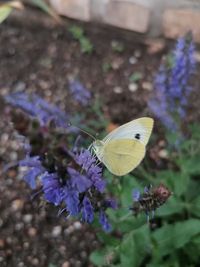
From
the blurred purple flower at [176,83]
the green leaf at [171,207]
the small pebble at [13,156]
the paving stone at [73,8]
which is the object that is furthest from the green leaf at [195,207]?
the paving stone at [73,8]

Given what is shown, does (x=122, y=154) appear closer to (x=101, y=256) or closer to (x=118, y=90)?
(x=101, y=256)

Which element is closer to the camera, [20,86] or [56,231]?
[56,231]

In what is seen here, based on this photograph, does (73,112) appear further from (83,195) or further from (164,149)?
(83,195)

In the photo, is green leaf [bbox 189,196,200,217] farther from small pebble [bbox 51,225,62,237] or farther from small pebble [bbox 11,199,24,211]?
→ small pebble [bbox 11,199,24,211]

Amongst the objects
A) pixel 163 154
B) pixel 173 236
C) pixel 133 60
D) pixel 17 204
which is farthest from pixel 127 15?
pixel 173 236

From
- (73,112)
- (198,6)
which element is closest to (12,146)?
(73,112)
